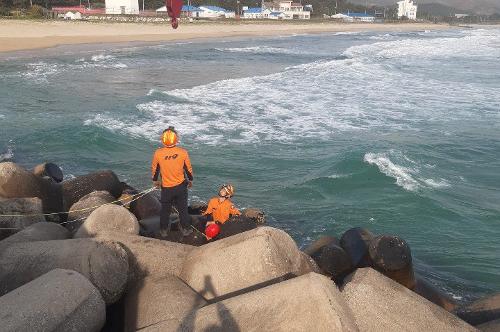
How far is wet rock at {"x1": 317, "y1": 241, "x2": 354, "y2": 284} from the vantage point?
7.07 m

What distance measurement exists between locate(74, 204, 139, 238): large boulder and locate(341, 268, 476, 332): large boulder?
11.0 ft

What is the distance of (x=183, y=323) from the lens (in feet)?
15.0

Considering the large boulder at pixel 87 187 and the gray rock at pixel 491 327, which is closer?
the gray rock at pixel 491 327

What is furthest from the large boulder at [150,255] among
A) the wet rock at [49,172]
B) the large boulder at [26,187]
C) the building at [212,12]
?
the building at [212,12]

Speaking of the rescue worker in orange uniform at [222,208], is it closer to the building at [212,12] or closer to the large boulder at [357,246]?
the large boulder at [357,246]

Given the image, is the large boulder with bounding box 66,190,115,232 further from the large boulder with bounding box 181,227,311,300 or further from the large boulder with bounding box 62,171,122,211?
the large boulder with bounding box 181,227,311,300

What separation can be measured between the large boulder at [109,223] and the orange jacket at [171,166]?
71 cm

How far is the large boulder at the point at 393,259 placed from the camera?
697 centimetres

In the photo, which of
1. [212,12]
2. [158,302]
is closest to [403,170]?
[158,302]

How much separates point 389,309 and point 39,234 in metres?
4.77

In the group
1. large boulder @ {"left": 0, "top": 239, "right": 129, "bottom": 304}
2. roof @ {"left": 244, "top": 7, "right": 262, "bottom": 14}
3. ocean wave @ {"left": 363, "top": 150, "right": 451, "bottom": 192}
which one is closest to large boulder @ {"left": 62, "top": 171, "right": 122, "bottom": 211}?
large boulder @ {"left": 0, "top": 239, "right": 129, "bottom": 304}

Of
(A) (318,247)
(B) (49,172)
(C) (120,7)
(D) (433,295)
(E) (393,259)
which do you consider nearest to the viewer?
(E) (393,259)

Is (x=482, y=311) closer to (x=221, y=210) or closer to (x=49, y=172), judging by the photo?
(x=221, y=210)

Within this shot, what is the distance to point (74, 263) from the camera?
5609mm
